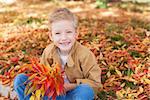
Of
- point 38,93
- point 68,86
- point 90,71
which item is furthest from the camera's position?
point 90,71

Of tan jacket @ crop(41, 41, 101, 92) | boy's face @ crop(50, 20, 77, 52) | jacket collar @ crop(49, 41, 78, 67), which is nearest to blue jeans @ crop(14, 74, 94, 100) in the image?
tan jacket @ crop(41, 41, 101, 92)

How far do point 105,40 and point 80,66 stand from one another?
68.3 inches

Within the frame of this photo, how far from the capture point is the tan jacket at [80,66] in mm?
3721

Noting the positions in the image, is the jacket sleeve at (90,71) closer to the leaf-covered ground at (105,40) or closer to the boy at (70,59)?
the boy at (70,59)

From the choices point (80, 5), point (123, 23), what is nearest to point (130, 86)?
point (123, 23)

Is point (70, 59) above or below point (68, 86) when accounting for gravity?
above

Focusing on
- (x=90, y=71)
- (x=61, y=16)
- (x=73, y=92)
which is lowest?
(x=73, y=92)

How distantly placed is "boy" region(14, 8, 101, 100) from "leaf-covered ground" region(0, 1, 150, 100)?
439 mm

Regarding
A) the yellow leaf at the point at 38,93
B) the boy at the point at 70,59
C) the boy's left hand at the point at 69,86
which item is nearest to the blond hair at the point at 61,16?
the boy at the point at 70,59

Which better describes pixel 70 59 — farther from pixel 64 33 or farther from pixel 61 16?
pixel 61 16

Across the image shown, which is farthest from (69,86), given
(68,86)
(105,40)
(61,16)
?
(105,40)

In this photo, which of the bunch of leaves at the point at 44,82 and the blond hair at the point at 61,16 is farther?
the blond hair at the point at 61,16

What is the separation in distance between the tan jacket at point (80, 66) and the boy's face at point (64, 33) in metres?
0.16

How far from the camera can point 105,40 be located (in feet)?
18.0
